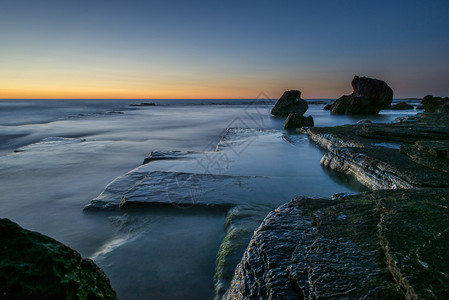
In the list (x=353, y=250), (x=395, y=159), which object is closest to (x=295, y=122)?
(x=395, y=159)

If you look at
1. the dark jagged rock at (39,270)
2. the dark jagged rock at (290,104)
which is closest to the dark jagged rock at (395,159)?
the dark jagged rock at (39,270)

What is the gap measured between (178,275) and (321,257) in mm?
1476

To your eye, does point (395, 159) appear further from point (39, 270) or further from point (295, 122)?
point (295, 122)

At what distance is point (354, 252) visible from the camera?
1635mm

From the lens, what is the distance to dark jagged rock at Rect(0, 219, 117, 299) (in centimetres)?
109

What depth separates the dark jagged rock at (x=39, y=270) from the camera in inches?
42.8

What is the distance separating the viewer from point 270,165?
6480 mm

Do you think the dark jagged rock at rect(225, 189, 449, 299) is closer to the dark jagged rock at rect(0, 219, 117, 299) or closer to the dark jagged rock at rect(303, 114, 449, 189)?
the dark jagged rock at rect(0, 219, 117, 299)

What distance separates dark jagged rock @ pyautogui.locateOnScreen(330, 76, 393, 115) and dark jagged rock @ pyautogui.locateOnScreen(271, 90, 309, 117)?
804 cm

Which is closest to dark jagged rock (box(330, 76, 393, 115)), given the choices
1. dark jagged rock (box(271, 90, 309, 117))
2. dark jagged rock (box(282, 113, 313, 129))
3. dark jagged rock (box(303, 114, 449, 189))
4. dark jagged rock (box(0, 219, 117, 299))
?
dark jagged rock (box(271, 90, 309, 117))

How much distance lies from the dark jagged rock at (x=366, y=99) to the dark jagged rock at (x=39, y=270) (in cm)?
3659

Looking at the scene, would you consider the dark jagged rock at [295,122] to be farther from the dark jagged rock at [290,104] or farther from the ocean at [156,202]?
the dark jagged rock at [290,104]

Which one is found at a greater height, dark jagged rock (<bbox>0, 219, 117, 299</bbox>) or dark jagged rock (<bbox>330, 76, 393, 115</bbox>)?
dark jagged rock (<bbox>330, 76, 393, 115</bbox>)

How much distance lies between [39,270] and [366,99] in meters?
38.4
